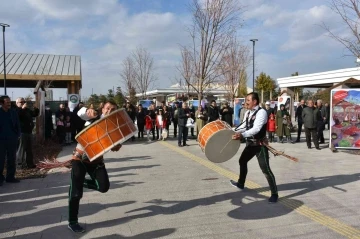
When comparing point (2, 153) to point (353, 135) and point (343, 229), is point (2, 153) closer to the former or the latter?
point (343, 229)

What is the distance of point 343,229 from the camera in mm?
4656

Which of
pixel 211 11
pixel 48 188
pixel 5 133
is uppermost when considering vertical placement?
pixel 211 11

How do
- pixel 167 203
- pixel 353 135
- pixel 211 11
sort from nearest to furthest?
1. pixel 167 203
2. pixel 353 135
3. pixel 211 11

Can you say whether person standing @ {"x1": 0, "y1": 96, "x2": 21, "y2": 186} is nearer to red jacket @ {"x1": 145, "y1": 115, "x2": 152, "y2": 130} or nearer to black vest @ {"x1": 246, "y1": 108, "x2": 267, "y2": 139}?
black vest @ {"x1": 246, "y1": 108, "x2": 267, "y2": 139}

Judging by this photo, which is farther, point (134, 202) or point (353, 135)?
point (353, 135)

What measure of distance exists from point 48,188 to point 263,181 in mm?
4443

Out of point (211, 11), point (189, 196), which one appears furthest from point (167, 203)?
point (211, 11)

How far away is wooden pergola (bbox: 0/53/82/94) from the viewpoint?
24125 mm

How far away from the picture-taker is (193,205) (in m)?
5.82

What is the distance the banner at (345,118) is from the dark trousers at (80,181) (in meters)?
9.57

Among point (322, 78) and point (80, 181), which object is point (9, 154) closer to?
point (80, 181)

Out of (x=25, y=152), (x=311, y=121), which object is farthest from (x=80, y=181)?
(x=311, y=121)

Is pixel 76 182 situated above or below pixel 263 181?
above

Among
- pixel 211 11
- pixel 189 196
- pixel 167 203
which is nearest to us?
pixel 167 203
